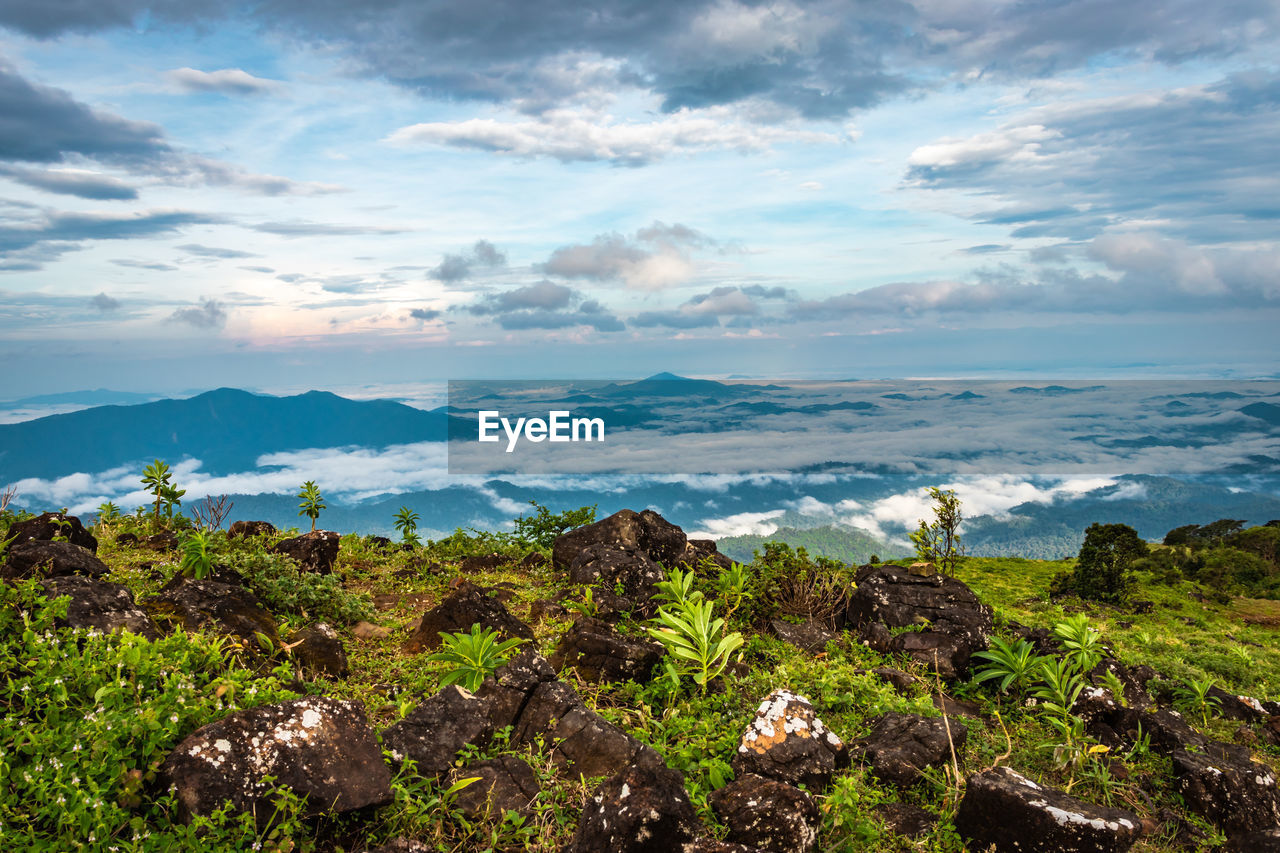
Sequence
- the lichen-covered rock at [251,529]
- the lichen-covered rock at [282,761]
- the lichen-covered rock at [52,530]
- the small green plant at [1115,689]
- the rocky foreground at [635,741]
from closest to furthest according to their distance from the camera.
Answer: the lichen-covered rock at [282,761] → the rocky foreground at [635,741] → the small green plant at [1115,689] → the lichen-covered rock at [52,530] → the lichen-covered rock at [251,529]

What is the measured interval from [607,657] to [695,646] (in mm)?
1144

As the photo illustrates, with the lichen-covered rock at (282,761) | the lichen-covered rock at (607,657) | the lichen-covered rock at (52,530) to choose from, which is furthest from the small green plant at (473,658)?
the lichen-covered rock at (52,530)

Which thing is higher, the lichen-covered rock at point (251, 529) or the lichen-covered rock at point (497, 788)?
the lichen-covered rock at point (251, 529)

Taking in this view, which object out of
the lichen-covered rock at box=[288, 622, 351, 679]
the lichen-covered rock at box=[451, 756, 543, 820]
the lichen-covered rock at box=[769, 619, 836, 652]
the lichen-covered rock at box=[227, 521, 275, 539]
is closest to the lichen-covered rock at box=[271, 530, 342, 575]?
the lichen-covered rock at box=[227, 521, 275, 539]

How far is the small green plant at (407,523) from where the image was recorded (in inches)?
656

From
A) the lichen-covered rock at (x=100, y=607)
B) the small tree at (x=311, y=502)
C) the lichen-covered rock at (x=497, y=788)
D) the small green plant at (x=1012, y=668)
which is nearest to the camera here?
the lichen-covered rock at (x=497, y=788)

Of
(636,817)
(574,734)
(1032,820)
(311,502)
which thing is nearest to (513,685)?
(574,734)

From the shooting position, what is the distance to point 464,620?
32.2 feet

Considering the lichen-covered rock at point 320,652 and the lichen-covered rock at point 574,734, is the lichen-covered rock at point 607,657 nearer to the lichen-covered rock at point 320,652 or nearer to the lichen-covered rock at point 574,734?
the lichen-covered rock at point 574,734

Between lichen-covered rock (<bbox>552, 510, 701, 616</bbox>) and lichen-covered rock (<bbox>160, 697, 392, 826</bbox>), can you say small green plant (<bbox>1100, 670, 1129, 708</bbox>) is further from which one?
lichen-covered rock (<bbox>160, 697, 392, 826</bbox>)

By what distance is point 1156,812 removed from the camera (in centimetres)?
744

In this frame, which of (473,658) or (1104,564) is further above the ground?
(473,658)

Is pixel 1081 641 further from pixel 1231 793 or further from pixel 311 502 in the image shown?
pixel 311 502

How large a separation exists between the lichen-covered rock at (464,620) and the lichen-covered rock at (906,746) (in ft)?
Result: 15.0
